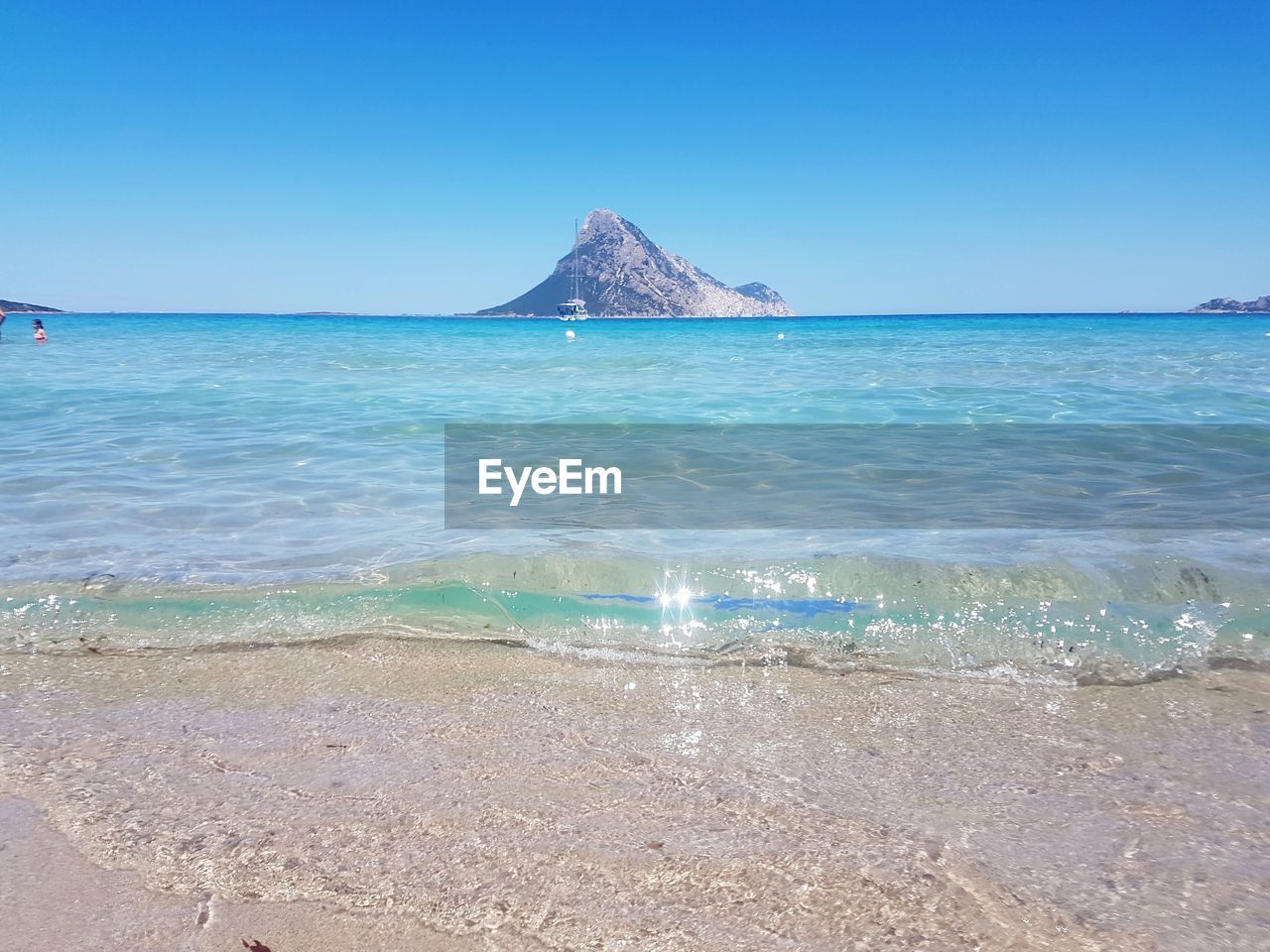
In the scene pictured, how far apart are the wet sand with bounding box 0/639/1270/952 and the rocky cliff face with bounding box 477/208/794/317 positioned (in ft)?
568

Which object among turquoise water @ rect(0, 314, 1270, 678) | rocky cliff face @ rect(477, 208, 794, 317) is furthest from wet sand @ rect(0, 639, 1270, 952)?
rocky cliff face @ rect(477, 208, 794, 317)

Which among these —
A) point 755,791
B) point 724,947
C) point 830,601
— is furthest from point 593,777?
point 830,601

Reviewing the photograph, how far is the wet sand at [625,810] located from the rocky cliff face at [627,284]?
568 feet

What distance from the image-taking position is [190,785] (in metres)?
2.36

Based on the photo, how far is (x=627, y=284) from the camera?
176125 millimetres

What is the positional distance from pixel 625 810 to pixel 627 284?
17973 centimetres

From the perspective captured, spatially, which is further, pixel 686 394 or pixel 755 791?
pixel 686 394

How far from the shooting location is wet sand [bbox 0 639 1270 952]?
182cm

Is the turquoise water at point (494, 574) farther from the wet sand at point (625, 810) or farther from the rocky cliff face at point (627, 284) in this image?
the rocky cliff face at point (627, 284)

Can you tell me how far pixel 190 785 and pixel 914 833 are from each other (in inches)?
85.6

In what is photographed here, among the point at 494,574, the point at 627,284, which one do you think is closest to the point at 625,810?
the point at 494,574

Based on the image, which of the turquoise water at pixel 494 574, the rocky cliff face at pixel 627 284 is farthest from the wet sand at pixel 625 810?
the rocky cliff face at pixel 627 284

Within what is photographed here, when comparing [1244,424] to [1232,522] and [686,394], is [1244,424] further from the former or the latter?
A: [686,394]

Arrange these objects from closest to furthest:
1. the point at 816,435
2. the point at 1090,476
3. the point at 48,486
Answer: the point at 48,486 → the point at 1090,476 → the point at 816,435
